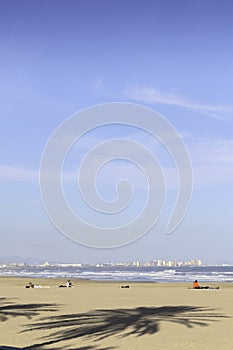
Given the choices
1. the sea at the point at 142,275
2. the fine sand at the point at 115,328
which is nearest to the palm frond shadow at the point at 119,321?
the fine sand at the point at 115,328

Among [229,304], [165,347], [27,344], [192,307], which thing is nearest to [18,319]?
[27,344]

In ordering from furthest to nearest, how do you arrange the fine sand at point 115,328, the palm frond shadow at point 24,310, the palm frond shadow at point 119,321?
the palm frond shadow at point 24,310
the palm frond shadow at point 119,321
the fine sand at point 115,328

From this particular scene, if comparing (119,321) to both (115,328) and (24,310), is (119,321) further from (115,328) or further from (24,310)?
(24,310)

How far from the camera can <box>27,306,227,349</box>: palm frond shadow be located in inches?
684

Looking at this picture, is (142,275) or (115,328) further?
(142,275)

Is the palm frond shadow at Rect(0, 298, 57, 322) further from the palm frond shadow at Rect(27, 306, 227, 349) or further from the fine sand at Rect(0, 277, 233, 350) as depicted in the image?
the palm frond shadow at Rect(27, 306, 227, 349)

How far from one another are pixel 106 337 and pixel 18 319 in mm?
5318

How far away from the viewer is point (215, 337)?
17141mm

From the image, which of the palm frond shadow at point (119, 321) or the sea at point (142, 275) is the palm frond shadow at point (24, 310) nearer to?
the palm frond shadow at point (119, 321)

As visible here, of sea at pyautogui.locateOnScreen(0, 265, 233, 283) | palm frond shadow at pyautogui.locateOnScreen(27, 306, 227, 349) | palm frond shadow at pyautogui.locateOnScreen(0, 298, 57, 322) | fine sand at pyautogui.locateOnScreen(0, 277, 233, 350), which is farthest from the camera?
sea at pyautogui.locateOnScreen(0, 265, 233, 283)

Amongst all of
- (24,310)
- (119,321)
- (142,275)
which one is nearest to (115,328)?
(119,321)

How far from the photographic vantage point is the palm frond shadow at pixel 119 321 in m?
17.4

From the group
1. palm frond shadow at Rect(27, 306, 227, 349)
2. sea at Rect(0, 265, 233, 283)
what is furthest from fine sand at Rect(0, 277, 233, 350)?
sea at Rect(0, 265, 233, 283)

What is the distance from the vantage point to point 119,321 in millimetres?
20688
